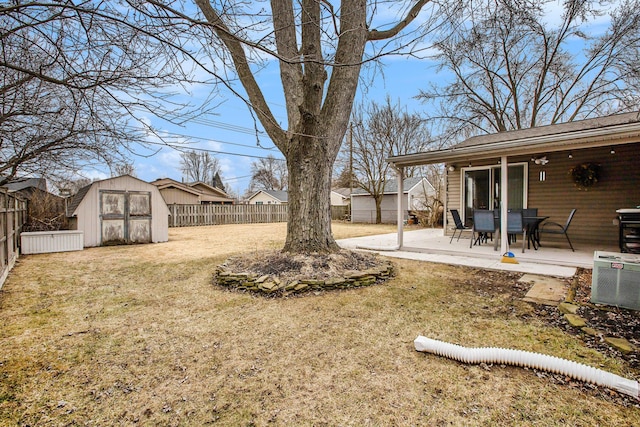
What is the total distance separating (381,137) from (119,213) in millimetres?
13444

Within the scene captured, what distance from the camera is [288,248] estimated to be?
198 inches

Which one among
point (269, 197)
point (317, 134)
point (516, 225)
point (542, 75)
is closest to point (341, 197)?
point (269, 197)

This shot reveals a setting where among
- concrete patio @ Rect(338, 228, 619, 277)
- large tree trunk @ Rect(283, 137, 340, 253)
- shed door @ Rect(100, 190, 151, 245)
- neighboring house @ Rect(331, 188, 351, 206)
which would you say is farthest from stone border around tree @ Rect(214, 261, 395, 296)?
neighboring house @ Rect(331, 188, 351, 206)

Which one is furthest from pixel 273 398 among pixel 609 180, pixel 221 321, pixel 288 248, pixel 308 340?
pixel 609 180

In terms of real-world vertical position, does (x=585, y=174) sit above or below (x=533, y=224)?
above

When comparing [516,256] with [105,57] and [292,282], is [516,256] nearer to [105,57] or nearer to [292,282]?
[292,282]

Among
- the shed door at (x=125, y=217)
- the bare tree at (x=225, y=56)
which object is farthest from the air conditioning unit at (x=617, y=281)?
the shed door at (x=125, y=217)

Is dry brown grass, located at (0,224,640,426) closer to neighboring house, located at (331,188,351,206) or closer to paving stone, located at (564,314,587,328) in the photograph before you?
paving stone, located at (564,314,587,328)

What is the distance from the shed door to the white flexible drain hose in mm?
9443

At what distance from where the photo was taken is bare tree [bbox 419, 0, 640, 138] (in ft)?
37.2

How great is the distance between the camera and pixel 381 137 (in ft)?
56.7

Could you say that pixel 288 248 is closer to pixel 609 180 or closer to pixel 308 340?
pixel 308 340

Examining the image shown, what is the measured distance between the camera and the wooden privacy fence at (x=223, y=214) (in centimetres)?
1592

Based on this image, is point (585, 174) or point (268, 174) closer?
point (585, 174)
